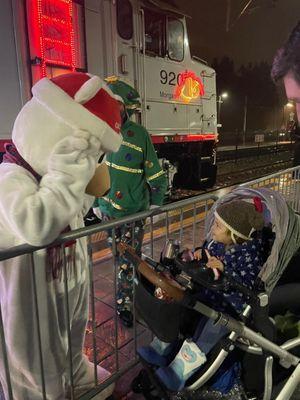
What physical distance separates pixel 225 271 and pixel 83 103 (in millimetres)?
1136

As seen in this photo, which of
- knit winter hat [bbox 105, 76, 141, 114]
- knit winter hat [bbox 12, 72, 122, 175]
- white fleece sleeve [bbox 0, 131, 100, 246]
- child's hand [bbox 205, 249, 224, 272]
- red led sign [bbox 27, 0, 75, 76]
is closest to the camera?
white fleece sleeve [bbox 0, 131, 100, 246]

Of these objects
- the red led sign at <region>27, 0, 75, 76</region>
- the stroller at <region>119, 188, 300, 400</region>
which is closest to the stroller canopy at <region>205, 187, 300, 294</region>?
the stroller at <region>119, 188, 300, 400</region>

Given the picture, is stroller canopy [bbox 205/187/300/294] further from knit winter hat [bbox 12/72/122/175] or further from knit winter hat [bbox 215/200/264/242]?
knit winter hat [bbox 12/72/122/175]

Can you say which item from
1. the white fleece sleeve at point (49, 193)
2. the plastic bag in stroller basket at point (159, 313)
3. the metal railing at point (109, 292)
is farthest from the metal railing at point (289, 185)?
the white fleece sleeve at point (49, 193)

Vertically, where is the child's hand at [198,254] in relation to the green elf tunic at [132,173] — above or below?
below

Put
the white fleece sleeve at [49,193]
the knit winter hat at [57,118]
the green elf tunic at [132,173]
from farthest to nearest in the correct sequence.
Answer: the green elf tunic at [132,173]
the knit winter hat at [57,118]
the white fleece sleeve at [49,193]

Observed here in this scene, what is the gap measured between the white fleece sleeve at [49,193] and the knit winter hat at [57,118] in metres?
0.06

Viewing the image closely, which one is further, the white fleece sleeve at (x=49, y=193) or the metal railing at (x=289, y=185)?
the metal railing at (x=289, y=185)

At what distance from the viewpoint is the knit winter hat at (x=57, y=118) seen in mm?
1586

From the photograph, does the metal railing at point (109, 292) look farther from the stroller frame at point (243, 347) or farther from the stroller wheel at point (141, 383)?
the stroller frame at point (243, 347)

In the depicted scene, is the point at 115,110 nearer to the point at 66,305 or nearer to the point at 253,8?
the point at 66,305

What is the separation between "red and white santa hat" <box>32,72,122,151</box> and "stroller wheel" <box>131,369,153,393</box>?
1.50 m

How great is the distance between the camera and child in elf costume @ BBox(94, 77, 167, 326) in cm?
285

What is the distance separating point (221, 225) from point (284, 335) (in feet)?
2.68
